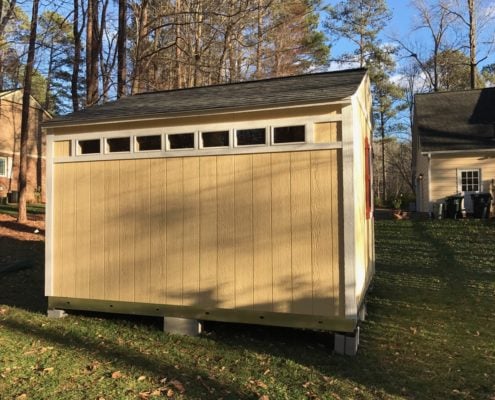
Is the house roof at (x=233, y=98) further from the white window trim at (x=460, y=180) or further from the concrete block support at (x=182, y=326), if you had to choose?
the white window trim at (x=460, y=180)

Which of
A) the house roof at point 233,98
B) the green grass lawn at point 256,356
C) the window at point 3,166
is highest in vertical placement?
Answer: the window at point 3,166

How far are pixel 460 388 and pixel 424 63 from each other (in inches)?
1270

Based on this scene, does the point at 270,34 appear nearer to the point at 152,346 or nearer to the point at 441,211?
the point at 441,211

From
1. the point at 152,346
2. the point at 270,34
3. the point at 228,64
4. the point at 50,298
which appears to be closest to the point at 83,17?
the point at 228,64

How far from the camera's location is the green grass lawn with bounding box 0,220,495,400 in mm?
3936

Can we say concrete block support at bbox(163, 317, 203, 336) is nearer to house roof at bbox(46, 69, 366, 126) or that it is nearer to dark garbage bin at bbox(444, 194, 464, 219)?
house roof at bbox(46, 69, 366, 126)

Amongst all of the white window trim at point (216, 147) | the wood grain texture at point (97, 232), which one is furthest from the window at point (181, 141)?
the wood grain texture at point (97, 232)

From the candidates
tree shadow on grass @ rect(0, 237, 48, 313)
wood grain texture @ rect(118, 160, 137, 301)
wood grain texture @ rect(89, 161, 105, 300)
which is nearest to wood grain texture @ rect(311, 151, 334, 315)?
wood grain texture @ rect(118, 160, 137, 301)

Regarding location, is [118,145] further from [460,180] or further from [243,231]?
[460,180]

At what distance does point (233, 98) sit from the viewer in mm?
5816

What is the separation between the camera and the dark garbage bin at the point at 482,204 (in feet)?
48.5

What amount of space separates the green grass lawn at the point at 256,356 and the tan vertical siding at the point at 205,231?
0.50 meters

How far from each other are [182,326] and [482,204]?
1269 centimetres

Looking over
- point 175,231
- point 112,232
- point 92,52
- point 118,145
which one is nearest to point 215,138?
point 175,231
